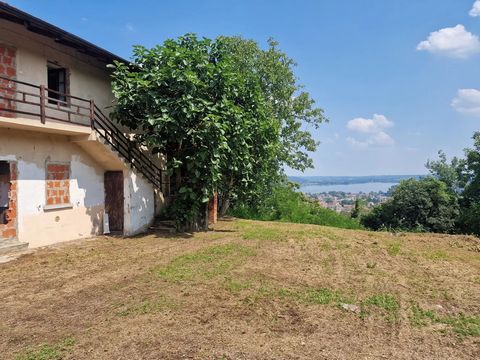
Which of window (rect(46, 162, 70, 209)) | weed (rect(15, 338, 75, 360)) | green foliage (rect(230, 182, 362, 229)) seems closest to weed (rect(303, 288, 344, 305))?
weed (rect(15, 338, 75, 360))

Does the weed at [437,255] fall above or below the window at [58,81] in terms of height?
below

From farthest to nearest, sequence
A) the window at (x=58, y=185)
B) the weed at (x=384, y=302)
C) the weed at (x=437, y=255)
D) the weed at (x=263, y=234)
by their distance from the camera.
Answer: the weed at (x=263, y=234)
the window at (x=58, y=185)
the weed at (x=437, y=255)
the weed at (x=384, y=302)

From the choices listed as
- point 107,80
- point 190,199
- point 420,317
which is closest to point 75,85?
point 107,80

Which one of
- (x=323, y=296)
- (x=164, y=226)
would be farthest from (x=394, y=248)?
(x=164, y=226)

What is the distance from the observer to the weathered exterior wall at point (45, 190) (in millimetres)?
9242

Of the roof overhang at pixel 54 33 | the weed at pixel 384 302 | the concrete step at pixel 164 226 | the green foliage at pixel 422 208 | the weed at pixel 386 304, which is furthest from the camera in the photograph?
the green foliage at pixel 422 208

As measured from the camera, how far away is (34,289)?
253 inches

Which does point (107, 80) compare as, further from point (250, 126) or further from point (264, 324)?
point (264, 324)

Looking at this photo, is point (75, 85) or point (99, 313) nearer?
point (99, 313)

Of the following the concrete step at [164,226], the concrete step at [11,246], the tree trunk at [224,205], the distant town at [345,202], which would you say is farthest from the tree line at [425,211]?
the concrete step at [11,246]

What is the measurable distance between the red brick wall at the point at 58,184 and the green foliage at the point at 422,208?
1917 centimetres

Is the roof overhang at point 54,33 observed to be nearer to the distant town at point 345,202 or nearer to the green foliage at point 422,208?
the distant town at point 345,202

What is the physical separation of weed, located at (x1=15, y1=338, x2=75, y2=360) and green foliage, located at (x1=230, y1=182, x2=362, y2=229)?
44.2 ft

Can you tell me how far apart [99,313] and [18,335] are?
1.06 m
